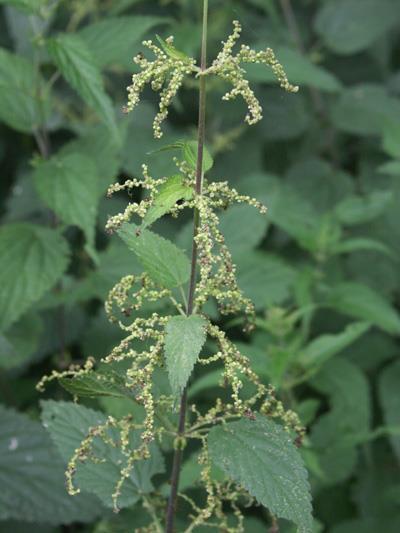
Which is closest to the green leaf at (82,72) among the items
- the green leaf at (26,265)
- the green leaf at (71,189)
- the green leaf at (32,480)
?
the green leaf at (71,189)

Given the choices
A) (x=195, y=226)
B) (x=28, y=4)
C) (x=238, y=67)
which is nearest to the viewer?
(x=238, y=67)

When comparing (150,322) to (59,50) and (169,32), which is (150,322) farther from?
(169,32)

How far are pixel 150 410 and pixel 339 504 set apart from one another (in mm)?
2174

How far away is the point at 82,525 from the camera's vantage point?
359cm

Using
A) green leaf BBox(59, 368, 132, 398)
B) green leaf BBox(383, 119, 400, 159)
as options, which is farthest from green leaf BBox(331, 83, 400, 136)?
green leaf BBox(59, 368, 132, 398)

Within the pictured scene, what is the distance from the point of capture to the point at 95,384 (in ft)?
5.80

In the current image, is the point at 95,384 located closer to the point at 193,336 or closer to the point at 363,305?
the point at 193,336

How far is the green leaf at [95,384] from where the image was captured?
5.75 ft

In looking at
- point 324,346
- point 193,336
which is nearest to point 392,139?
point 324,346

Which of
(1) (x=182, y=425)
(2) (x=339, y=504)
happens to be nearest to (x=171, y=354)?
(1) (x=182, y=425)

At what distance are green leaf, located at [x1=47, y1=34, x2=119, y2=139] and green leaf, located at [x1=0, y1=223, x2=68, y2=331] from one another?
460 mm

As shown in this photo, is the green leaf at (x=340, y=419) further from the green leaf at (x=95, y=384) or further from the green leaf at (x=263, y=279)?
the green leaf at (x=95, y=384)

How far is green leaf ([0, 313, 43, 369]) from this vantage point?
3.13m

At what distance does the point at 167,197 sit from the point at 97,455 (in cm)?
76
